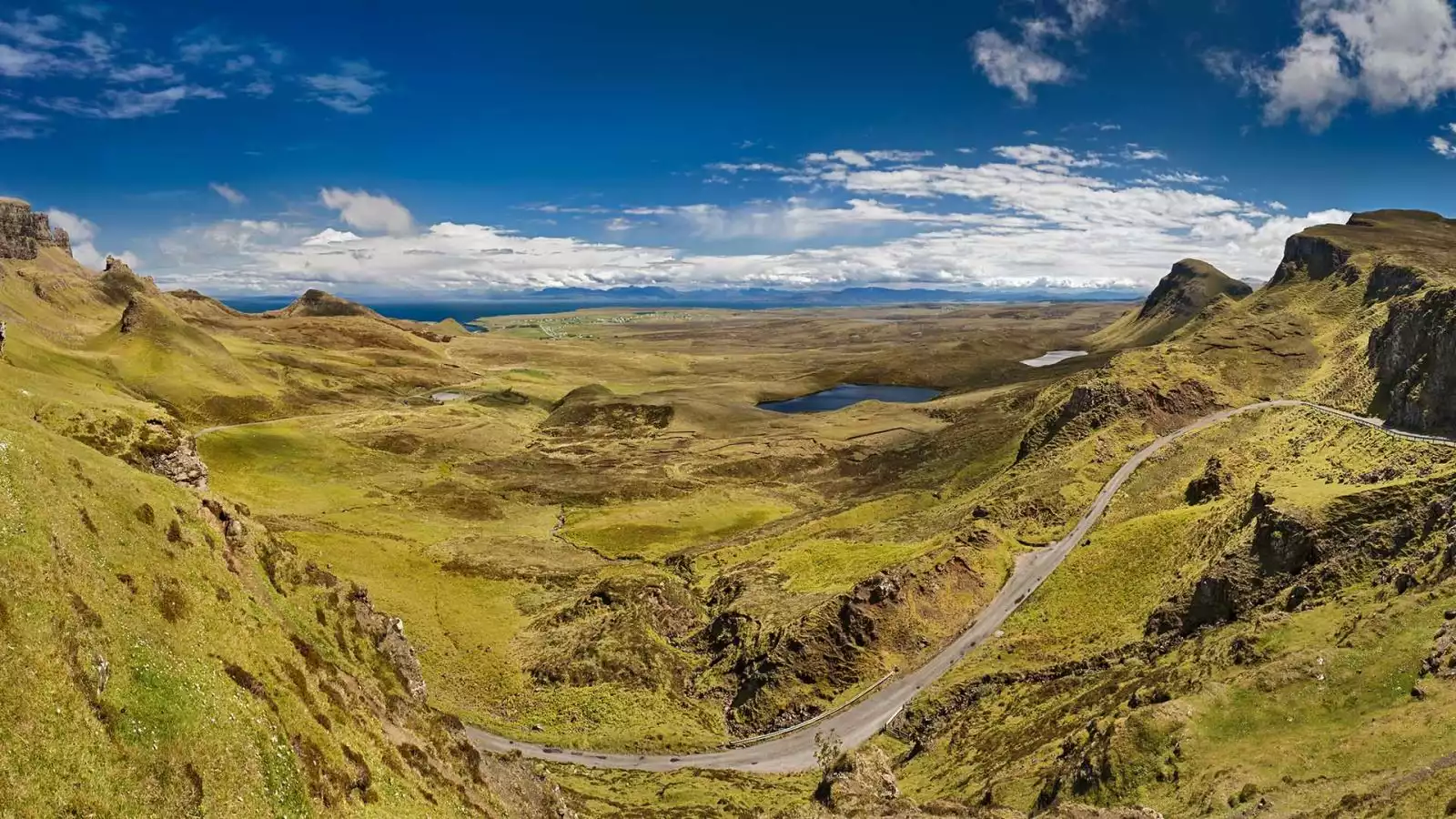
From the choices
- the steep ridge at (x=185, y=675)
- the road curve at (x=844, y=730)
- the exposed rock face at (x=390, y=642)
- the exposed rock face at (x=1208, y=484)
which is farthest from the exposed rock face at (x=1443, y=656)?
the exposed rock face at (x=390, y=642)

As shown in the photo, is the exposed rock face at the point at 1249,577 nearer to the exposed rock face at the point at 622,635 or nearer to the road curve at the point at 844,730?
the road curve at the point at 844,730

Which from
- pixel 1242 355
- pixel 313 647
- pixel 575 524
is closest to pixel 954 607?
pixel 313 647

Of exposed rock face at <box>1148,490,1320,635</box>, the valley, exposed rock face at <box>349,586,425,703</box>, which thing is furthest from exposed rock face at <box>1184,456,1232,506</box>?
exposed rock face at <box>349,586,425,703</box>

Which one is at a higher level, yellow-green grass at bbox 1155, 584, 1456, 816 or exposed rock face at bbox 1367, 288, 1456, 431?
exposed rock face at bbox 1367, 288, 1456, 431

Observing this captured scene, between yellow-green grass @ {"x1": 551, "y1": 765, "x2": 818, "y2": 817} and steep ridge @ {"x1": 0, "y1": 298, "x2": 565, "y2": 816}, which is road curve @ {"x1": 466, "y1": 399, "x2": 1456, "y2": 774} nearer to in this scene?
yellow-green grass @ {"x1": 551, "y1": 765, "x2": 818, "y2": 817}

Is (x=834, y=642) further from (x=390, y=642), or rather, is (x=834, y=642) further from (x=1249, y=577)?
(x=390, y=642)

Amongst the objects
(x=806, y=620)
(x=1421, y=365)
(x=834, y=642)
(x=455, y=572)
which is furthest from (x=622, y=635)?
(x=1421, y=365)

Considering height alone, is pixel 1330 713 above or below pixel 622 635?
above
